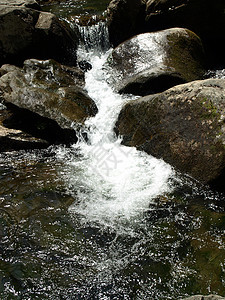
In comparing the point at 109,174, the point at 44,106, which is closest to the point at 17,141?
the point at 44,106

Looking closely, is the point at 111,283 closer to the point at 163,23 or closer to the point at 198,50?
the point at 198,50

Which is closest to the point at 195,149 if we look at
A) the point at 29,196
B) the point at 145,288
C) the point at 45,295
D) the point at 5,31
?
Result: the point at 145,288

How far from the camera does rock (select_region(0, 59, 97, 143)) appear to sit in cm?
672

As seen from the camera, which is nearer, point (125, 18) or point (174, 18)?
point (174, 18)

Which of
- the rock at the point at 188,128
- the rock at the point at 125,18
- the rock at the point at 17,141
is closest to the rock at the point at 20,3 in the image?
the rock at the point at 125,18

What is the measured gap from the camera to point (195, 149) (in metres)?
4.98

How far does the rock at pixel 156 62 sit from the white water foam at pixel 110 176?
714 millimetres

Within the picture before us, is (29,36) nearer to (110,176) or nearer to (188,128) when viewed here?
(110,176)

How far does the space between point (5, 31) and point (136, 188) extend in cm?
692

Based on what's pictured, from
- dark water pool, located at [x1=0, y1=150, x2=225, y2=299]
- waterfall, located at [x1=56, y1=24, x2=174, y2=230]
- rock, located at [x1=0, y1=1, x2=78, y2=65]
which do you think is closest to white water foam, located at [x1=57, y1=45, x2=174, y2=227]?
waterfall, located at [x1=56, y1=24, x2=174, y2=230]

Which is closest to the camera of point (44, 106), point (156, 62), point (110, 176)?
point (110, 176)

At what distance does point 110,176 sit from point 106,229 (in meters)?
1.50

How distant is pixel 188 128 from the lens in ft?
16.9

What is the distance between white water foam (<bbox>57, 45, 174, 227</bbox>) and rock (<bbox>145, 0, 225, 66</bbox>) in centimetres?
373
